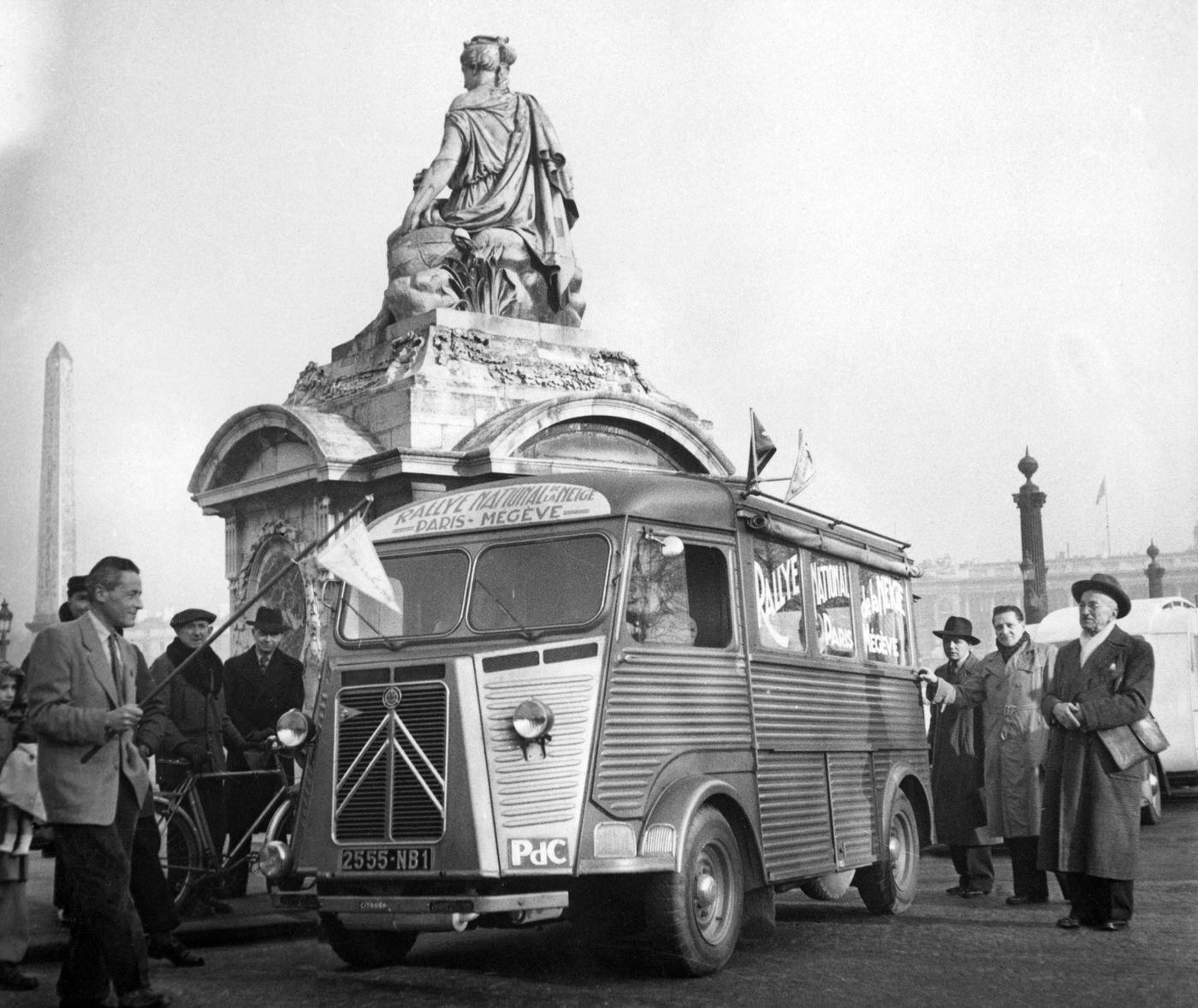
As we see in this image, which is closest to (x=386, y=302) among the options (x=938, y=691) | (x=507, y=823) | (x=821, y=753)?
(x=938, y=691)

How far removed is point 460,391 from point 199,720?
6547 mm

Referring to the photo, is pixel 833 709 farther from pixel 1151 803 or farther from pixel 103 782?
pixel 1151 803

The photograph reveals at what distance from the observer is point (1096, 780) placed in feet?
32.1

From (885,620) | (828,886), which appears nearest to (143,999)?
(828,886)

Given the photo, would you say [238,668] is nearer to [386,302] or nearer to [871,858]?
[871,858]

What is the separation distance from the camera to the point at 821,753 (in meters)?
10.0

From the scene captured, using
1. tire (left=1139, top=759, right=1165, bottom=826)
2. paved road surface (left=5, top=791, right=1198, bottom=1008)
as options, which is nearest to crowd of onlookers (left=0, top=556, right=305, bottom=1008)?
paved road surface (left=5, top=791, right=1198, bottom=1008)

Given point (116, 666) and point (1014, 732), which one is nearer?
point (116, 666)

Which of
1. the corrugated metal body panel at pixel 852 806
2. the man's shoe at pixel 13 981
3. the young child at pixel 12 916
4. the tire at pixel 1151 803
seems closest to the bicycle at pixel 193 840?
the young child at pixel 12 916

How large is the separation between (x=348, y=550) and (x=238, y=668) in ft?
11.8

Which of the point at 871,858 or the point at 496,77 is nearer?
the point at 871,858

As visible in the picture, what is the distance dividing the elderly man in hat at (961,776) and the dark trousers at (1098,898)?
2.11 m

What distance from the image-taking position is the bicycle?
10.1 metres

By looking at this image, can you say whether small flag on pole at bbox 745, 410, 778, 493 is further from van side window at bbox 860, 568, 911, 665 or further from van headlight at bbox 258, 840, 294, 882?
van headlight at bbox 258, 840, 294, 882
